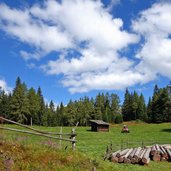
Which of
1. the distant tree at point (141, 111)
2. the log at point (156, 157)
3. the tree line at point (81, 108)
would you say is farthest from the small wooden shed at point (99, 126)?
the distant tree at point (141, 111)

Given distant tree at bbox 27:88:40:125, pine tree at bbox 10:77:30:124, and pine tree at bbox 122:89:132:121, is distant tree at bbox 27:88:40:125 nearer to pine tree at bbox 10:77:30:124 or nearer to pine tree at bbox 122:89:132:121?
pine tree at bbox 10:77:30:124

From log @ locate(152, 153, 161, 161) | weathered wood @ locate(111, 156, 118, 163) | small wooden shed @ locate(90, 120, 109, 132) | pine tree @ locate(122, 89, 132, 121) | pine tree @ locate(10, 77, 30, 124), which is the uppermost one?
pine tree @ locate(122, 89, 132, 121)

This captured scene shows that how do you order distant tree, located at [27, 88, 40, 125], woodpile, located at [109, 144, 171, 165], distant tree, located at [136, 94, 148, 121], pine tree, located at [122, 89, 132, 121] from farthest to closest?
1. pine tree, located at [122, 89, 132, 121]
2. distant tree, located at [136, 94, 148, 121]
3. distant tree, located at [27, 88, 40, 125]
4. woodpile, located at [109, 144, 171, 165]

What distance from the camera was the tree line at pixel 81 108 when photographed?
10612 cm

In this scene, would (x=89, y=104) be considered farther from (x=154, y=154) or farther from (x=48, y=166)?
(x=48, y=166)

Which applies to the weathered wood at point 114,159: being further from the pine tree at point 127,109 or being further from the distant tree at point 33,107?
the pine tree at point 127,109

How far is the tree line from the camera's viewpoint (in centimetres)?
10612

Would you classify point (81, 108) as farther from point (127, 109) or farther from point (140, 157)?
point (140, 157)

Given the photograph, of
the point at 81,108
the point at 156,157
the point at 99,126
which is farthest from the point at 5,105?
the point at 156,157

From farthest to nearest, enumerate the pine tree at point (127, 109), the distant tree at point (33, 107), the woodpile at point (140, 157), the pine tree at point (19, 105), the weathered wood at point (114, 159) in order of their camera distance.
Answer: the pine tree at point (127, 109), the distant tree at point (33, 107), the pine tree at point (19, 105), the weathered wood at point (114, 159), the woodpile at point (140, 157)

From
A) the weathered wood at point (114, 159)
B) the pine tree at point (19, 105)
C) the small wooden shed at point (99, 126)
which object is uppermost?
the pine tree at point (19, 105)

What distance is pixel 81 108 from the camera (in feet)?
439

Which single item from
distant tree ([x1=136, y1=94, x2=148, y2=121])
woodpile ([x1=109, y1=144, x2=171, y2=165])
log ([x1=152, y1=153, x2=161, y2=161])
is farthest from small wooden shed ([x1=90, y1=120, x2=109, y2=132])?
distant tree ([x1=136, y1=94, x2=148, y2=121])

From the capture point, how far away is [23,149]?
50.1 ft
